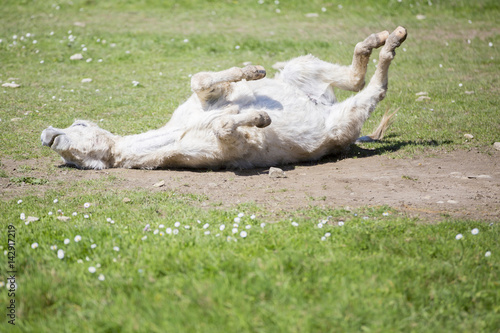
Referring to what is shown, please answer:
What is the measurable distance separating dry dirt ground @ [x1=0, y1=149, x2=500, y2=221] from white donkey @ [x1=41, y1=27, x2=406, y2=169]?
15 cm

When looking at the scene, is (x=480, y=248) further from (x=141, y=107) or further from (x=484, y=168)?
(x=141, y=107)

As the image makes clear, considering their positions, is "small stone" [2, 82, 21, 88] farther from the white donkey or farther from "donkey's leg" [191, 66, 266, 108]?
"donkey's leg" [191, 66, 266, 108]

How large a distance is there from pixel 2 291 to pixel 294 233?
6.34 feet

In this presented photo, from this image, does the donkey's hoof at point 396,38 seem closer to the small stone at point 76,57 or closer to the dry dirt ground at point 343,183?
the dry dirt ground at point 343,183

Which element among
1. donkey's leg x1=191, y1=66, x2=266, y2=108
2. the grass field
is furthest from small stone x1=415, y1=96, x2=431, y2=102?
donkey's leg x1=191, y1=66, x2=266, y2=108

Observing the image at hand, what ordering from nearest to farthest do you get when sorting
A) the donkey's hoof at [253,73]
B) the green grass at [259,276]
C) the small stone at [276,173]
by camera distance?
the green grass at [259,276] → the small stone at [276,173] → the donkey's hoof at [253,73]

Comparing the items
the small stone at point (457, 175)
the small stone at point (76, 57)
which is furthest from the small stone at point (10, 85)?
the small stone at point (457, 175)

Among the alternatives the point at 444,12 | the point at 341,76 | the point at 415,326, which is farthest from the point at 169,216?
the point at 444,12

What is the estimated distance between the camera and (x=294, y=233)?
3543mm

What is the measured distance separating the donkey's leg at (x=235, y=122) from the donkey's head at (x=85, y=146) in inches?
51.9

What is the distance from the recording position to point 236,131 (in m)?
4.88

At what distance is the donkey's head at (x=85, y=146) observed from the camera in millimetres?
5078

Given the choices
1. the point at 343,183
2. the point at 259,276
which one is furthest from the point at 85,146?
the point at 259,276

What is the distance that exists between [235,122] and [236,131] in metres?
0.11
